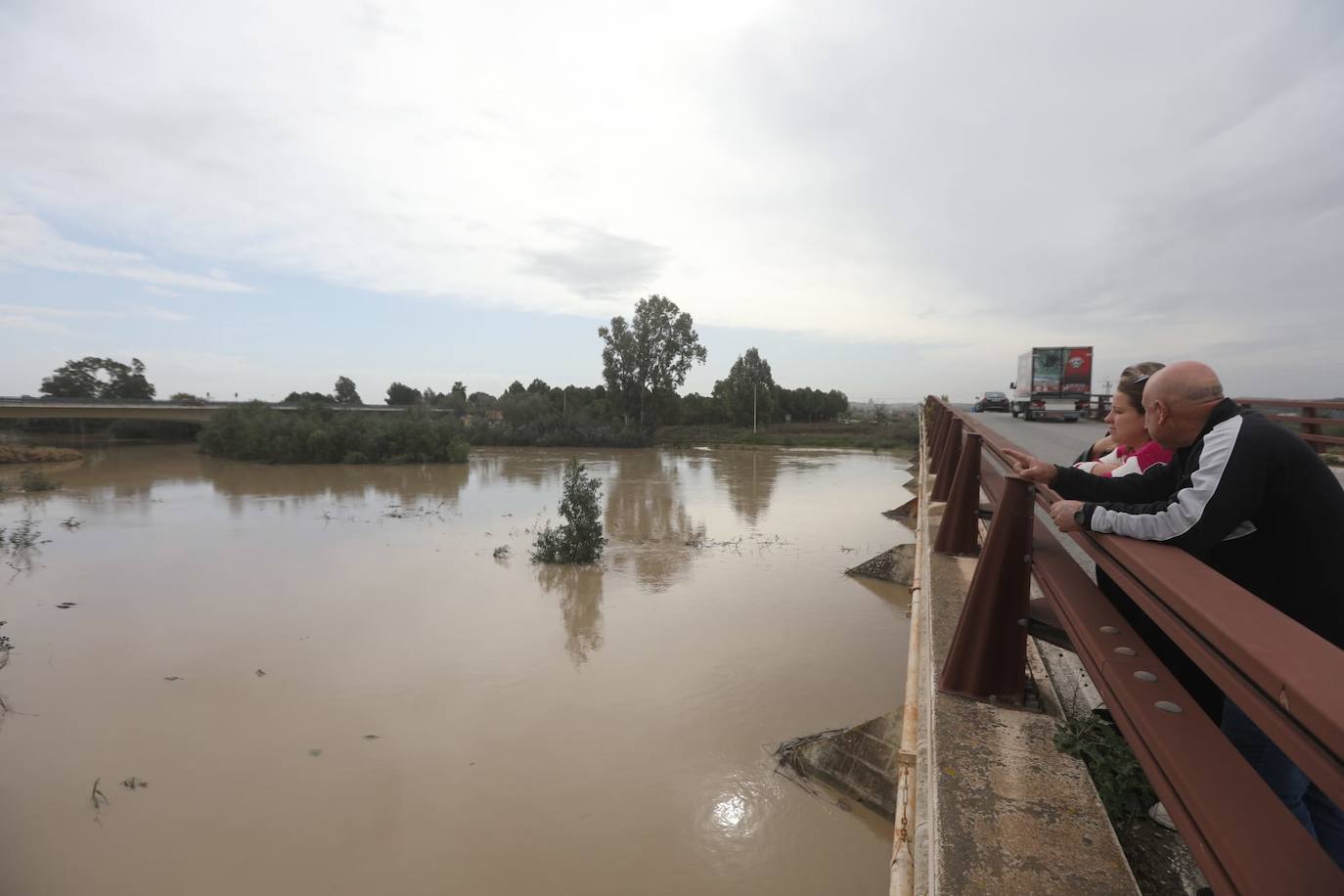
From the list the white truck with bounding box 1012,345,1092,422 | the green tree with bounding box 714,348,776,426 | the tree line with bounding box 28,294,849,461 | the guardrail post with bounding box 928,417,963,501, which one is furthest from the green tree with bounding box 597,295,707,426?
the guardrail post with bounding box 928,417,963,501

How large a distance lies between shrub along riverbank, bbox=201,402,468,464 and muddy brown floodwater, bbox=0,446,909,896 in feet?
70.4

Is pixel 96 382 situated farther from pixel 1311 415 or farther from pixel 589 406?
pixel 1311 415

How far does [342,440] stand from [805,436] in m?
35.5

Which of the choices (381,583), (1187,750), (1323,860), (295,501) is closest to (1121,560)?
(1187,750)

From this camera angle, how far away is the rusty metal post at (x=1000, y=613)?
2.87 meters

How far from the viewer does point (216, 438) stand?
44062 mm

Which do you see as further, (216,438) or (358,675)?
(216,438)

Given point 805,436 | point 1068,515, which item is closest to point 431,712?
point 1068,515

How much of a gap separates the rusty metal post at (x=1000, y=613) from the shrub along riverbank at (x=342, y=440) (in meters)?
40.0

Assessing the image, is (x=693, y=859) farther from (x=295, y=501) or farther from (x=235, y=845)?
(x=295, y=501)

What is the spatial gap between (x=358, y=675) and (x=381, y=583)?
4.84 metres

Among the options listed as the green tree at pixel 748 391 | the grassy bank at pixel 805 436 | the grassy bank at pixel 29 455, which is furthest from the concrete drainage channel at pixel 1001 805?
the green tree at pixel 748 391

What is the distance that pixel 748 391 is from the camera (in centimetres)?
7325

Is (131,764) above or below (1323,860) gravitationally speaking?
below
